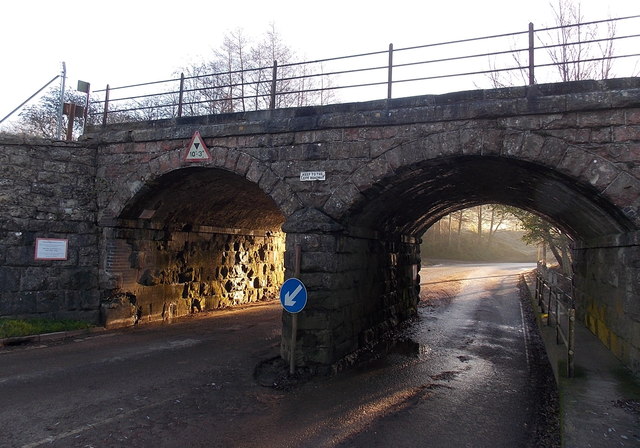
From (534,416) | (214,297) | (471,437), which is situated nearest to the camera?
(471,437)

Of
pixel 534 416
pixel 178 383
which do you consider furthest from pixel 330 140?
pixel 534 416

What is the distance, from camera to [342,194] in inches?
297

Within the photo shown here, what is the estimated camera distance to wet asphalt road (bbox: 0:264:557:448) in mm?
4840

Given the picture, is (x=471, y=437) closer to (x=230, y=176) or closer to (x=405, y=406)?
(x=405, y=406)

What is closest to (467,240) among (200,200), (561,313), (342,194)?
(561,313)

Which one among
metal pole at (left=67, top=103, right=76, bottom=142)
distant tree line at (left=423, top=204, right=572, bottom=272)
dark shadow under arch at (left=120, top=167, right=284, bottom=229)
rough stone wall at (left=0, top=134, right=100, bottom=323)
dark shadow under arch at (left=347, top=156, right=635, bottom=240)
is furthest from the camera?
distant tree line at (left=423, top=204, right=572, bottom=272)

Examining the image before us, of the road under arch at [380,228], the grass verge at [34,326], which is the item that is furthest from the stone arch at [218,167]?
the grass verge at [34,326]

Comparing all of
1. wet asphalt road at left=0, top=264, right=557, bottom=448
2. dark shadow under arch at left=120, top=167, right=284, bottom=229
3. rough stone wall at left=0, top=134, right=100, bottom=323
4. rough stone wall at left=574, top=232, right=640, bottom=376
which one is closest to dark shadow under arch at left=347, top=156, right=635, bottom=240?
rough stone wall at left=574, top=232, right=640, bottom=376

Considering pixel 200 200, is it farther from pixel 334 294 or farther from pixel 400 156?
pixel 400 156

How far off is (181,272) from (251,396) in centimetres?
679

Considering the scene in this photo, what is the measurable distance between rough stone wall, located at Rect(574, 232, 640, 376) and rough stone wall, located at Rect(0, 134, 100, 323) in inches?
401

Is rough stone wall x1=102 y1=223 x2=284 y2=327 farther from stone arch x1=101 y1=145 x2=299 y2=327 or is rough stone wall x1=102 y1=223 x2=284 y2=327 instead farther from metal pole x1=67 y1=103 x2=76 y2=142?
metal pole x1=67 y1=103 x2=76 y2=142

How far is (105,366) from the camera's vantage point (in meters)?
7.34

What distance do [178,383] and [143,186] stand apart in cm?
464
